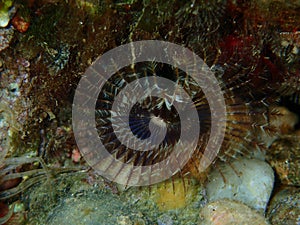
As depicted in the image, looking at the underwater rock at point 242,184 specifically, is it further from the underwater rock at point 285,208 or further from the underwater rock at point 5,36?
the underwater rock at point 5,36

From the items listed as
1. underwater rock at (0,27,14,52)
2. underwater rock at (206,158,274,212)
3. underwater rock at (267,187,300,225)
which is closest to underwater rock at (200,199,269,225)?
underwater rock at (206,158,274,212)


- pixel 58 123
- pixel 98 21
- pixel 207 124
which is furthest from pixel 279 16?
pixel 58 123

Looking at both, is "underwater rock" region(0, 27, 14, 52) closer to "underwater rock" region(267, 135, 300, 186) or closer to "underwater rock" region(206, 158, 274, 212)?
"underwater rock" region(206, 158, 274, 212)

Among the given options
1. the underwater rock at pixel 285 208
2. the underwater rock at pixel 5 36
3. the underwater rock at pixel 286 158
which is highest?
the underwater rock at pixel 5 36

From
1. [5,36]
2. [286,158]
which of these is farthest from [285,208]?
[5,36]

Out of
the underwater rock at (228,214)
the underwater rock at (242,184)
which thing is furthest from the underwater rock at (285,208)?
the underwater rock at (228,214)

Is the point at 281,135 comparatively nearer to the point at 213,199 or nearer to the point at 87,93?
the point at 213,199

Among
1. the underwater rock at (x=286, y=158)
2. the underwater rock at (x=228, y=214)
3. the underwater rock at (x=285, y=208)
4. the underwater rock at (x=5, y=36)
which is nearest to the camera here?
the underwater rock at (x=5, y=36)
